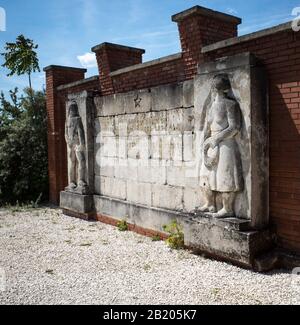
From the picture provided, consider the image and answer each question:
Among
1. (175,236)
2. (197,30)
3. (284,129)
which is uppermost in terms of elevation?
(197,30)

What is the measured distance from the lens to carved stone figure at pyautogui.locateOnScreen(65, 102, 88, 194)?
27.1ft

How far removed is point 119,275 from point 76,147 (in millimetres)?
4228

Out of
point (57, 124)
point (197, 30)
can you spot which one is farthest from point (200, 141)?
point (57, 124)

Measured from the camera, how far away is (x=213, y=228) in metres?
4.96

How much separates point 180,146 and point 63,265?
8.43ft

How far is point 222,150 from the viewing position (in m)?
4.84

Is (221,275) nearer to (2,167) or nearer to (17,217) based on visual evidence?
(17,217)

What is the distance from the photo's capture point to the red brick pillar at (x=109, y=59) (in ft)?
26.0

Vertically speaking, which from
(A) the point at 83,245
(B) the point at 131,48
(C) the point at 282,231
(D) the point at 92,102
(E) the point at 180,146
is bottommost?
(A) the point at 83,245

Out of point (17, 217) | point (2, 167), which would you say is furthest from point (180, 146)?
point (2, 167)

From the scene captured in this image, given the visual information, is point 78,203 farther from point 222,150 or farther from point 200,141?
point 222,150

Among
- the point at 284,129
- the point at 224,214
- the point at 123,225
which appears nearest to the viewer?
the point at 284,129

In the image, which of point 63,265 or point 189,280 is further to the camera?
point 63,265
